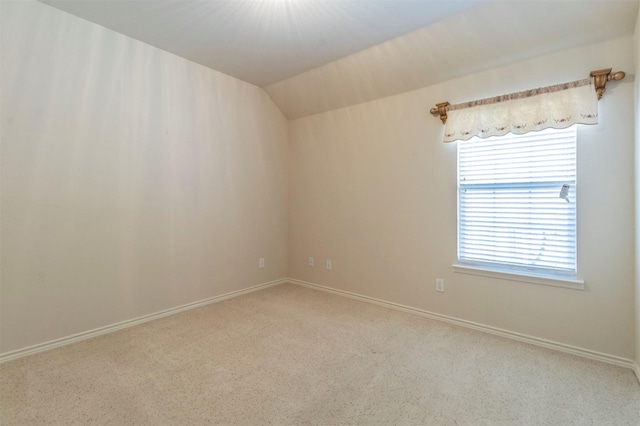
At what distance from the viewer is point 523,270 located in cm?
257

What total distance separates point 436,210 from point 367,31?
174cm

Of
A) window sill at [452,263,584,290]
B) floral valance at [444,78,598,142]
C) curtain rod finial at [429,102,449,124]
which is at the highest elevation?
curtain rod finial at [429,102,449,124]

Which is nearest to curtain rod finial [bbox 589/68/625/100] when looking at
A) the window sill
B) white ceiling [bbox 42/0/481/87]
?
white ceiling [bbox 42/0/481/87]

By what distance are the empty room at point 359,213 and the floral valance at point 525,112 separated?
2 cm

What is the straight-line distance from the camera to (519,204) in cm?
258

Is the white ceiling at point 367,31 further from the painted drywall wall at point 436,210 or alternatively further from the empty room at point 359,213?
the painted drywall wall at point 436,210

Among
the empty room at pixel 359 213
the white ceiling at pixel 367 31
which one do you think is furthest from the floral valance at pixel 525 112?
the white ceiling at pixel 367 31

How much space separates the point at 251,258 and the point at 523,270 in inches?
114

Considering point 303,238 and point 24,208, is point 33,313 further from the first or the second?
point 303,238

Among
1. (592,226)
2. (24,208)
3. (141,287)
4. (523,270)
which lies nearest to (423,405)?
(523,270)

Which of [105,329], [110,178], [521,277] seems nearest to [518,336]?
[521,277]

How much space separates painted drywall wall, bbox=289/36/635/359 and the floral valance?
0.31ft

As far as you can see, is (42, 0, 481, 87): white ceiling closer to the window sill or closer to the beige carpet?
the window sill

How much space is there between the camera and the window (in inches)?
93.7
